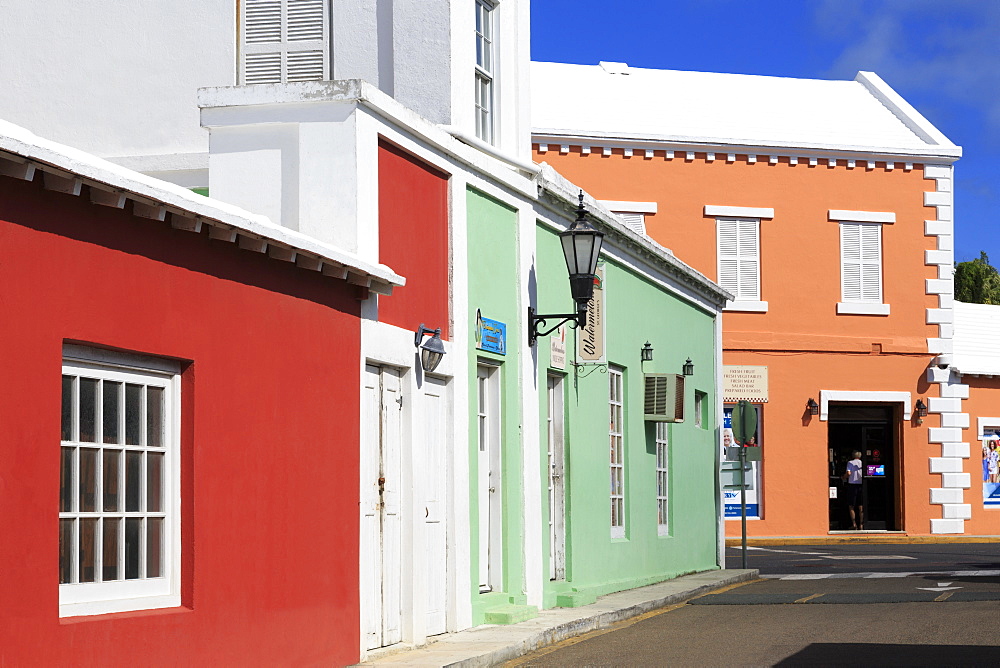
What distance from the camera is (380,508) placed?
399 inches

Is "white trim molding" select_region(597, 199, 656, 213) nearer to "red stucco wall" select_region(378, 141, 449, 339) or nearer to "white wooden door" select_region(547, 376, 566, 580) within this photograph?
"white wooden door" select_region(547, 376, 566, 580)

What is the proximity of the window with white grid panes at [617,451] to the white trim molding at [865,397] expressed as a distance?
1363 cm

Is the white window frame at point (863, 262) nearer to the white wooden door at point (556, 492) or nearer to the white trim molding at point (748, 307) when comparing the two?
the white trim molding at point (748, 307)

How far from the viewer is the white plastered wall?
29641 millimetres

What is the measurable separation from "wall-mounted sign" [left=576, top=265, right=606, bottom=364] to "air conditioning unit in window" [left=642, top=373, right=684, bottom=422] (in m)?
2.02

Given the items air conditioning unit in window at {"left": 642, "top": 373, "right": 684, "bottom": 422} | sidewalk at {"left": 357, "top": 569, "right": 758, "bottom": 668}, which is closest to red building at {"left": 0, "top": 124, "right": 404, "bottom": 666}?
sidewalk at {"left": 357, "top": 569, "right": 758, "bottom": 668}

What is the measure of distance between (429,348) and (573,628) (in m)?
3.02

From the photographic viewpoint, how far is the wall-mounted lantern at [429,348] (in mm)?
10719

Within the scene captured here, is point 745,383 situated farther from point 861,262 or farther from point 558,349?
point 558,349

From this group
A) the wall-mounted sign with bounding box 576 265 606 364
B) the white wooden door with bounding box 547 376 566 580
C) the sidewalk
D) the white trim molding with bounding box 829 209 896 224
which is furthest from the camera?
the white trim molding with bounding box 829 209 896 224

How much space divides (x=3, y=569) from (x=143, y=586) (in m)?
1.34

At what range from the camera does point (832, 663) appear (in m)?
9.92

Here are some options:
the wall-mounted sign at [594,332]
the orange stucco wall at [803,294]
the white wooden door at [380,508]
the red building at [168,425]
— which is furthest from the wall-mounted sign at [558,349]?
the orange stucco wall at [803,294]

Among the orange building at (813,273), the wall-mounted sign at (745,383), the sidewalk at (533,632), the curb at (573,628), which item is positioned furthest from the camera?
the wall-mounted sign at (745,383)
